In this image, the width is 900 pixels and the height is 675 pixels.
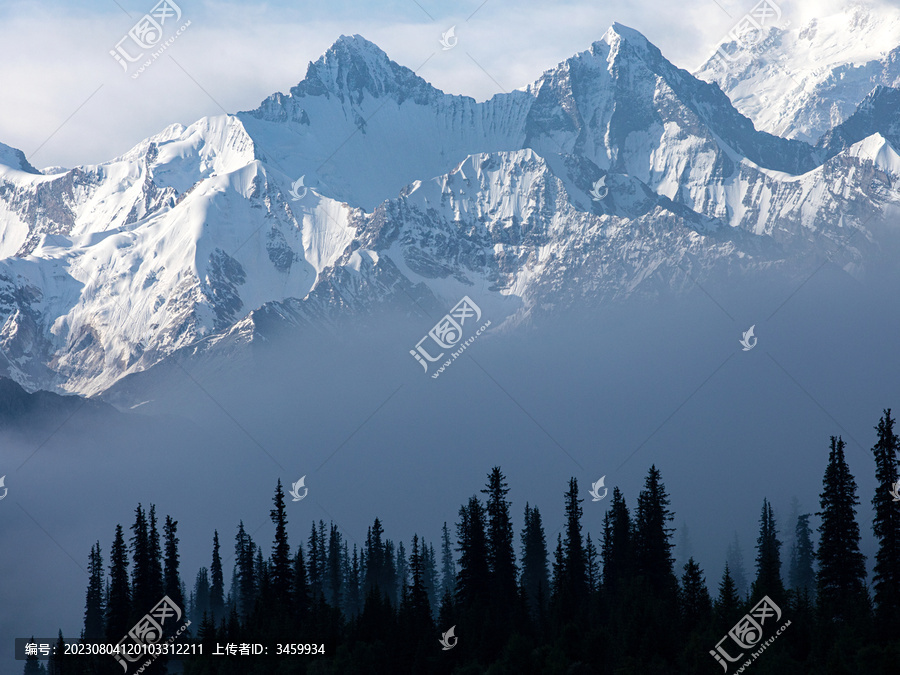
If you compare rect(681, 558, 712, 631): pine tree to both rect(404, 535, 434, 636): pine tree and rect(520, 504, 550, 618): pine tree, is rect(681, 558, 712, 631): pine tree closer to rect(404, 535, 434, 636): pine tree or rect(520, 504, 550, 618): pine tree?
rect(404, 535, 434, 636): pine tree

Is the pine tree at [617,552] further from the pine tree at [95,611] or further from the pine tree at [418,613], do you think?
the pine tree at [95,611]

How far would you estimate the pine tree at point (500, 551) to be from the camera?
345ft

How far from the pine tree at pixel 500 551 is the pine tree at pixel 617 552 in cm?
810

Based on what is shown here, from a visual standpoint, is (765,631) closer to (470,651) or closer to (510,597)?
(470,651)

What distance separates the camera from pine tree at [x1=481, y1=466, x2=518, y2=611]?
105m

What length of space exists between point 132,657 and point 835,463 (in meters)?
54.8

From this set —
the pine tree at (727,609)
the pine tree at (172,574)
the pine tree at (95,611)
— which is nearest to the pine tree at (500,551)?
the pine tree at (172,574)
